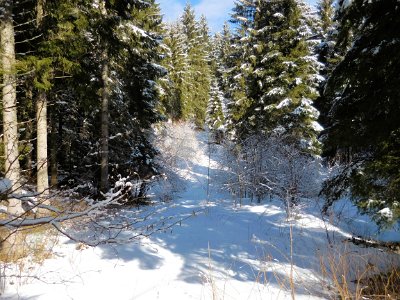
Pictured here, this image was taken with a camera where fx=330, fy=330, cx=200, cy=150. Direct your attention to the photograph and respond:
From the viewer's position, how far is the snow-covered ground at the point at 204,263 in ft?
15.9

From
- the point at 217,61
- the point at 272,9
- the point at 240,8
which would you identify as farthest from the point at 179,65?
the point at 272,9

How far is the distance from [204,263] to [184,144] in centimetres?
2461

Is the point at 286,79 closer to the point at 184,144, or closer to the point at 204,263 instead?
the point at 204,263

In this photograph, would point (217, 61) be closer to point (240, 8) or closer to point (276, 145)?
point (240, 8)

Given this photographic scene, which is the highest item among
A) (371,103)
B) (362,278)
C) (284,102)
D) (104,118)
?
(284,102)

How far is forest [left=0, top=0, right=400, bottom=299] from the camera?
429cm

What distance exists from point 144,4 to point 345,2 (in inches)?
406

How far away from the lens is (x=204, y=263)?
650 centimetres

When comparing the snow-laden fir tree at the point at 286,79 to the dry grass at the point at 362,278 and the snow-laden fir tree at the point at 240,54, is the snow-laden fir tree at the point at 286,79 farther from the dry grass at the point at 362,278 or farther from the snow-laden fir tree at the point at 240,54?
the dry grass at the point at 362,278

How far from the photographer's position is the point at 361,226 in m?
10.1

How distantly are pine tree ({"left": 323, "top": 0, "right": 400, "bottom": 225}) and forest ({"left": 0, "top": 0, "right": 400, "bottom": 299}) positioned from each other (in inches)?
0.8

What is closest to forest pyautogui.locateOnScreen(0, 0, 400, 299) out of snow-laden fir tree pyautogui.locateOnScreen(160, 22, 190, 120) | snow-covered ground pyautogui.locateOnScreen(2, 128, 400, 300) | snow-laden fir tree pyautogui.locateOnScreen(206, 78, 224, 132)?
snow-covered ground pyautogui.locateOnScreen(2, 128, 400, 300)

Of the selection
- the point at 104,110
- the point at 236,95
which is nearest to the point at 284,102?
the point at 236,95

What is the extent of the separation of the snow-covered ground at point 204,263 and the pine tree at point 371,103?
1.02m
